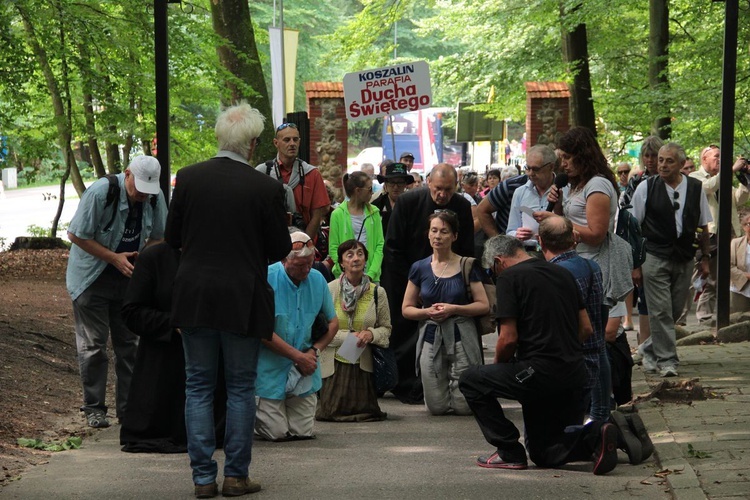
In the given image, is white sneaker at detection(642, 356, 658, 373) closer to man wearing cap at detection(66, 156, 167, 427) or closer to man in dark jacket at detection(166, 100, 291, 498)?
man wearing cap at detection(66, 156, 167, 427)

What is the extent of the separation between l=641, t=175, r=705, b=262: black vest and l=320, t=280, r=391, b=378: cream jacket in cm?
257

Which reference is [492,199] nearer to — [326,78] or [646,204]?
[646,204]

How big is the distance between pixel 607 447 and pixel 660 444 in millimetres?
837

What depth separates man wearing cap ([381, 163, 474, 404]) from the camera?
1081 centimetres

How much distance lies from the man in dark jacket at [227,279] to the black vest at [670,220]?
511 cm

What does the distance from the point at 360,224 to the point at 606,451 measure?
5.12 metres

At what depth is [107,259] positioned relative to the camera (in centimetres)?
888

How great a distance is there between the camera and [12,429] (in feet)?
28.5

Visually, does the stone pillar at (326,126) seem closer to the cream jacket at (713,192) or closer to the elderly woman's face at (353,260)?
the cream jacket at (713,192)

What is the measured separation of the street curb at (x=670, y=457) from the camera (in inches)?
263

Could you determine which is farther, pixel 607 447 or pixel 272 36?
pixel 272 36

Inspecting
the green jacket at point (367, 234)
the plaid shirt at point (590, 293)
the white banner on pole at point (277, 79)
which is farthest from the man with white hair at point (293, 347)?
the white banner on pole at point (277, 79)

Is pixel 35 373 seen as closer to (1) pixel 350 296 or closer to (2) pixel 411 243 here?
(1) pixel 350 296

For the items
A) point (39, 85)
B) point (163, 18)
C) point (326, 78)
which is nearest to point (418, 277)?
point (163, 18)
